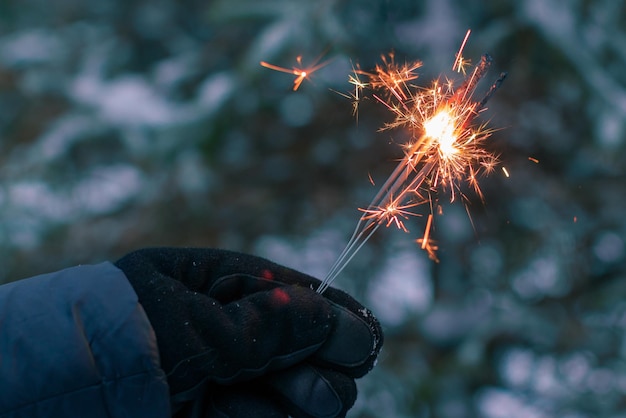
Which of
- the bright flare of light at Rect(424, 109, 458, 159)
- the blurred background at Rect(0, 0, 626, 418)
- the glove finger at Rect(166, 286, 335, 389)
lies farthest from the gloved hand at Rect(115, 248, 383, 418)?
the blurred background at Rect(0, 0, 626, 418)

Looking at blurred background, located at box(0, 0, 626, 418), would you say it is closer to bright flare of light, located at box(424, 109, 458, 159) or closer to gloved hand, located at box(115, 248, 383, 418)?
bright flare of light, located at box(424, 109, 458, 159)

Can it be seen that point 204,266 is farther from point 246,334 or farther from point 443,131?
point 443,131

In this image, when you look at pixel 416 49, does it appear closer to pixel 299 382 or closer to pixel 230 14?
pixel 230 14

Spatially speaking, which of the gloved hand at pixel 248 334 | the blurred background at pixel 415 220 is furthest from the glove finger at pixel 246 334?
the blurred background at pixel 415 220

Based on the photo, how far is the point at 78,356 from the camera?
3.88ft

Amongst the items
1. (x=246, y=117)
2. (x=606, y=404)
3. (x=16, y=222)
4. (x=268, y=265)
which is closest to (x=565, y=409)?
(x=606, y=404)

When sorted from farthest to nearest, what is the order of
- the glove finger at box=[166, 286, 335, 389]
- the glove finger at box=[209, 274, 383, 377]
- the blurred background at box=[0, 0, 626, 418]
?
the blurred background at box=[0, 0, 626, 418], the glove finger at box=[209, 274, 383, 377], the glove finger at box=[166, 286, 335, 389]

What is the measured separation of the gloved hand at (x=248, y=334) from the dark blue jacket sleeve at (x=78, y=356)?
6 cm

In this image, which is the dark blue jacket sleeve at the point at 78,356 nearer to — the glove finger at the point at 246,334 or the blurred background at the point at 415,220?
the glove finger at the point at 246,334

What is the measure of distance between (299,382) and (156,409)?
330mm

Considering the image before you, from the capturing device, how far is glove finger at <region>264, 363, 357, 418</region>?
1.37m

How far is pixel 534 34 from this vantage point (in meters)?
2.88

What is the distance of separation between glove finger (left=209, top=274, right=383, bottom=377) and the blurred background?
1.78 meters

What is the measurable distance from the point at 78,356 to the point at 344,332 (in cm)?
57
